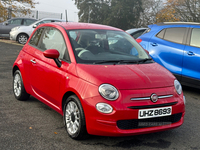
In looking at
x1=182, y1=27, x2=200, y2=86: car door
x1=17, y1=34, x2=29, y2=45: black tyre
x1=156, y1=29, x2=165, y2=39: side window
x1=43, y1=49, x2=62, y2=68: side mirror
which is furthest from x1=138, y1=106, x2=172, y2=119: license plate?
x1=17, y1=34, x2=29, y2=45: black tyre

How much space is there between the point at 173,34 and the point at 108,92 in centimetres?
428

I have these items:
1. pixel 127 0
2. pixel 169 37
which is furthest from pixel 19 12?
pixel 127 0

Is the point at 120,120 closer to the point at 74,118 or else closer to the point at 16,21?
the point at 74,118

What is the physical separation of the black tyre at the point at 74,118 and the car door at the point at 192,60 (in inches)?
144

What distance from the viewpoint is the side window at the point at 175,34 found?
6.94 m

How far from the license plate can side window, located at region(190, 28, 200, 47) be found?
352 centimetres

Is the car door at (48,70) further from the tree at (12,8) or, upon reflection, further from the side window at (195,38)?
the tree at (12,8)

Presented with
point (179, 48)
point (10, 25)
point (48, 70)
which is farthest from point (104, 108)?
point (10, 25)

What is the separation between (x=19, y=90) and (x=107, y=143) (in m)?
2.49

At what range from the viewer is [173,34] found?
7.11 metres

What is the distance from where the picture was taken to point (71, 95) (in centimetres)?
378

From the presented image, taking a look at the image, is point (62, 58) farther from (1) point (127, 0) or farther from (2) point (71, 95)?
(1) point (127, 0)

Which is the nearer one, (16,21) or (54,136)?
(54,136)

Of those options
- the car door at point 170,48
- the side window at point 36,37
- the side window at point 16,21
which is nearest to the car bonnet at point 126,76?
the side window at point 36,37
